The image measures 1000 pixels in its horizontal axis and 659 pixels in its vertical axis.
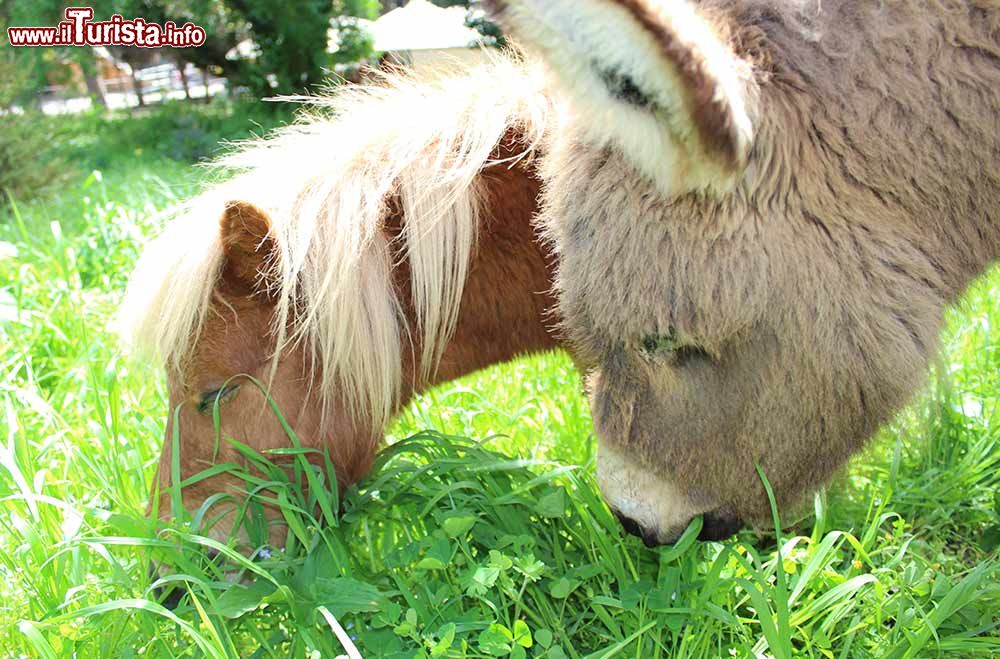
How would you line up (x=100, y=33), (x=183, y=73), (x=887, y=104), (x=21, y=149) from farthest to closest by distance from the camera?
(x=183, y=73)
(x=100, y=33)
(x=21, y=149)
(x=887, y=104)

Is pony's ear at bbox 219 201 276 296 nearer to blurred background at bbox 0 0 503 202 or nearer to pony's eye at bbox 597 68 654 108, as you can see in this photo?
pony's eye at bbox 597 68 654 108

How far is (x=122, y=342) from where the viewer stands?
2.41 meters

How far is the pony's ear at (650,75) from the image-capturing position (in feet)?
3.87

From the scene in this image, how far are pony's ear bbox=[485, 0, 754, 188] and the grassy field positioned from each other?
3.19ft

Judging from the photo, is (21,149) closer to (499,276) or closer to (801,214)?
(499,276)

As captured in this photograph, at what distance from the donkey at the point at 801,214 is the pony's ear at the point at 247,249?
2.77 feet

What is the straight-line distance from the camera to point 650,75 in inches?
48.2

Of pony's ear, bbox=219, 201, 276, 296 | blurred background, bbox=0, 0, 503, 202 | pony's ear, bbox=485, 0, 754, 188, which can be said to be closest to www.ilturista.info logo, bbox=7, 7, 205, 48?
blurred background, bbox=0, 0, 503, 202

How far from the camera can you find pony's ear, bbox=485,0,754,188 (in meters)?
1.18

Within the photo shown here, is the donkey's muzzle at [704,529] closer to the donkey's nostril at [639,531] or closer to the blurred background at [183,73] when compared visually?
the donkey's nostril at [639,531]

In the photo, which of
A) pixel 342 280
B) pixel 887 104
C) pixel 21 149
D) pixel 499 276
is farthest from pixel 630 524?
pixel 21 149

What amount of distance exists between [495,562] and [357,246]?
0.89 metres

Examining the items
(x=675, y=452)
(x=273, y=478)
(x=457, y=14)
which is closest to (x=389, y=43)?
(x=457, y=14)

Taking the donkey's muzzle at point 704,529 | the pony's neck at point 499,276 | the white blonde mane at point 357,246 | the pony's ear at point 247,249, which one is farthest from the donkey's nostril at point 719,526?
the pony's ear at point 247,249
